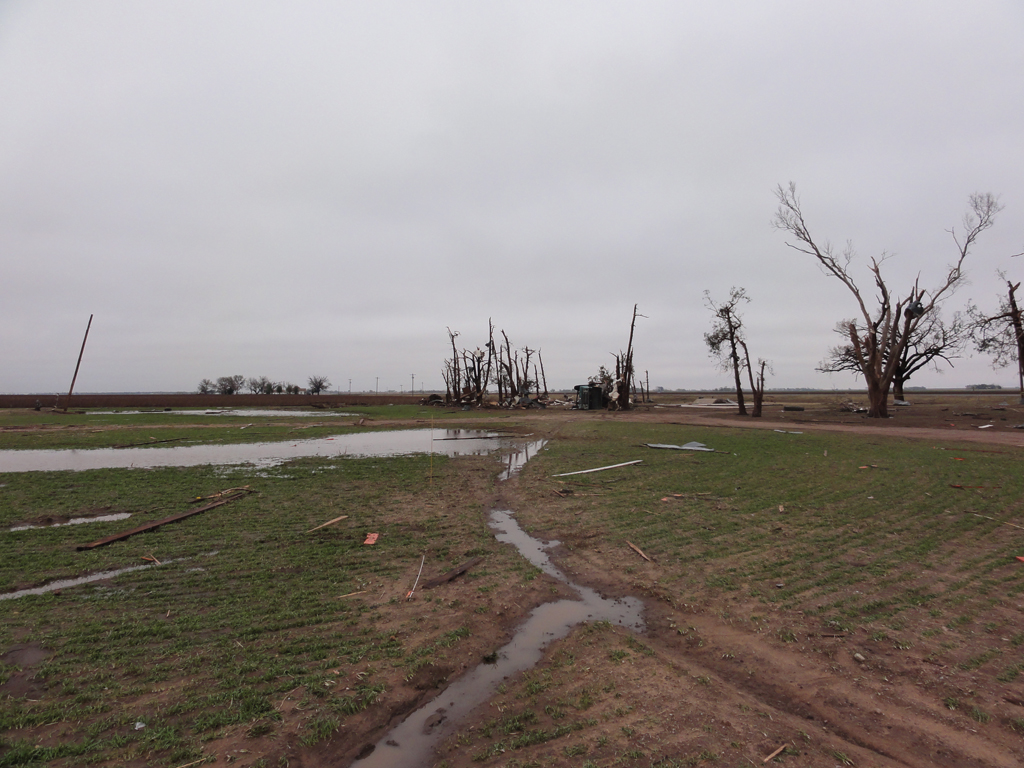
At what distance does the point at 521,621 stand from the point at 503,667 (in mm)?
818

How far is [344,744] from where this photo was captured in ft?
9.98

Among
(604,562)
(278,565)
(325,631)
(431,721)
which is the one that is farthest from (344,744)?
(604,562)

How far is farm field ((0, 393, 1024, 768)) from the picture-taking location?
9.87 ft

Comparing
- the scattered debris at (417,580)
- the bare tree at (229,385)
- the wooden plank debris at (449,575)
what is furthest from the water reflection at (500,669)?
the bare tree at (229,385)

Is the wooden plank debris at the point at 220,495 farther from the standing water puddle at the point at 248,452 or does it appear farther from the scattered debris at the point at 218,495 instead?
the standing water puddle at the point at 248,452

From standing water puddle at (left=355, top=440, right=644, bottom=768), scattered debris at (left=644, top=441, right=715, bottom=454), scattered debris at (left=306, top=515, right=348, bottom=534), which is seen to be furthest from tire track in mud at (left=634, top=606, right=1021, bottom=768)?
scattered debris at (left=644, top=441, right=715, bottom=454)

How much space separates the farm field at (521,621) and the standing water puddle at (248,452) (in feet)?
13.3

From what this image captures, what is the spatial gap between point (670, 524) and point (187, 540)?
25.4ft

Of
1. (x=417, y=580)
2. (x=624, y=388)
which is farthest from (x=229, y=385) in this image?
(x=417, y=580)

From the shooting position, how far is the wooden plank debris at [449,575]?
5.56 meters

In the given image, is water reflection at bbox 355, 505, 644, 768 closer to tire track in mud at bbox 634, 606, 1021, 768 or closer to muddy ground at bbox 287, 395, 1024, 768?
muddy ground at bbox 287, 395, 1024, 768

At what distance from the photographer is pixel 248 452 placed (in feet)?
53.4

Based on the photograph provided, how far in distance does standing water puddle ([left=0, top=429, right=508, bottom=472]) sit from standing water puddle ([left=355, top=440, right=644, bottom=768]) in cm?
1138

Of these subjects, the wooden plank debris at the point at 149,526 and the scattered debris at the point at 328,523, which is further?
the scattered debris at the point at 328,523
